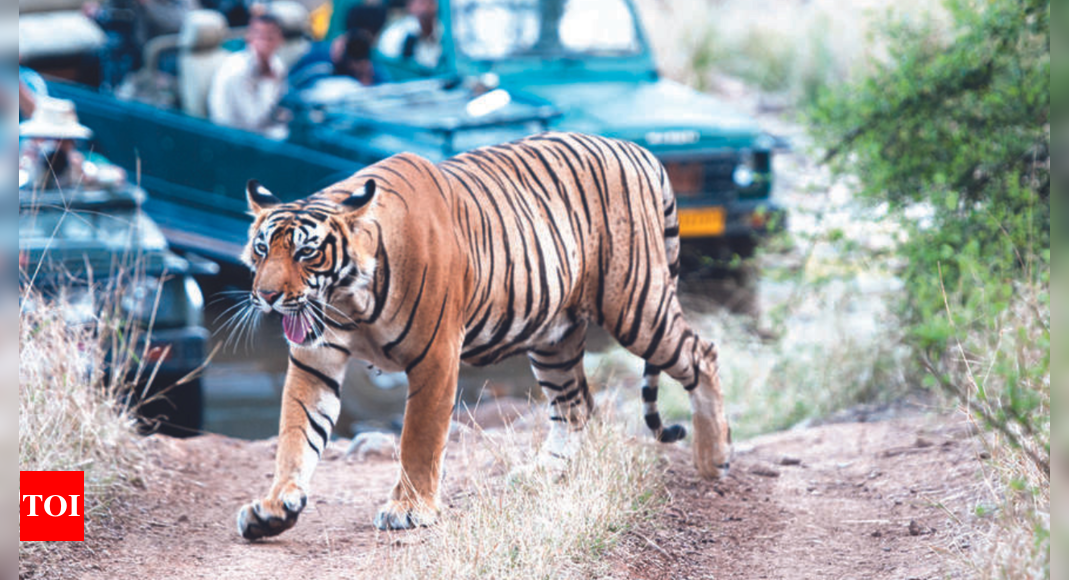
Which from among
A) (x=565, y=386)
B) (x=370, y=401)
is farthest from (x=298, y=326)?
(x=370, y=401)

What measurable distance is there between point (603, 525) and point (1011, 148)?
A: 3829 mm

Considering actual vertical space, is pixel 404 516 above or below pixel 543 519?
below

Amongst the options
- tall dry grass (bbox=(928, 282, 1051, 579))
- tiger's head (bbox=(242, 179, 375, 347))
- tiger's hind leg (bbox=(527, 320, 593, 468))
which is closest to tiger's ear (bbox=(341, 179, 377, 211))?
tiger's head (bbox=(242, 179, 375, 347))

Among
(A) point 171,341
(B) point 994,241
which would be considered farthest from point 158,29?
(B) point 994,241

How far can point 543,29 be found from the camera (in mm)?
9195

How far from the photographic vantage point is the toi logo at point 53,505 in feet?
13.3

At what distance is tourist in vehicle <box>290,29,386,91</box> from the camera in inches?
352

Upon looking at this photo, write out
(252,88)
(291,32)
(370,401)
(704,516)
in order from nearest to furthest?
(704,516), (370,401), (252,88), (291,32)

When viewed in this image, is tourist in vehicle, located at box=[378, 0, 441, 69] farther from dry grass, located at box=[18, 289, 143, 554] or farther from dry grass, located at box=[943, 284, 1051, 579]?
dry grass, located at box=[943, 284, 1051, 579]

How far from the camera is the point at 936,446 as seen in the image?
5.34 metres

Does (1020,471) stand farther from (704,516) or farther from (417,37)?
(417,37)

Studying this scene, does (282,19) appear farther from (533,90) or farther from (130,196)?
(130,196)

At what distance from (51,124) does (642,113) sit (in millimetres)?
3927

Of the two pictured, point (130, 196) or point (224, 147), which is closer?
point (130, 196)
